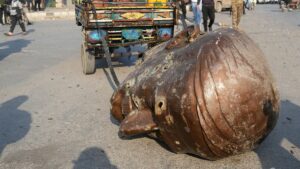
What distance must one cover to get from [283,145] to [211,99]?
1.43m

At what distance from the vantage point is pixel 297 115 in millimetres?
5602

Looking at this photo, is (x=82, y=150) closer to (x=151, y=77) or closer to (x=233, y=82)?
(x=151, y=77)

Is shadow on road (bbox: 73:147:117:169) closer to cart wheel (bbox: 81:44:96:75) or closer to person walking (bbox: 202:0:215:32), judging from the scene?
cart wheel (bbox: 81:44:96:75)

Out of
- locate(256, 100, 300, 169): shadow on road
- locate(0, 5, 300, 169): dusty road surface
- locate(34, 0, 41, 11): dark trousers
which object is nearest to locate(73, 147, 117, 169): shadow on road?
locate(0, 5, 300, 169): dusty road surface

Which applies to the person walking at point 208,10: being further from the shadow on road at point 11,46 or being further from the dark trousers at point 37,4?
the dark trousers at point 37,4

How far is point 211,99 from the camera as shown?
3.68 metres

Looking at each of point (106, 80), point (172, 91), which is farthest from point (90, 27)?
point (172, 91)

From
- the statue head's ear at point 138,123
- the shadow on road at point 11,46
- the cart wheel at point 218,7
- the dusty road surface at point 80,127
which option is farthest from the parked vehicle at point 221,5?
the statue head's ear at point 138,123

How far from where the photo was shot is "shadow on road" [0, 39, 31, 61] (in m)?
12.1

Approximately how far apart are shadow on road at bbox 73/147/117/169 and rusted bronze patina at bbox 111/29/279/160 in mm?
353

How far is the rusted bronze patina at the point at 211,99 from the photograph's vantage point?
370cm

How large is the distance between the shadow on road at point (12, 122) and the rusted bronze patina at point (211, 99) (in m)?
1.54

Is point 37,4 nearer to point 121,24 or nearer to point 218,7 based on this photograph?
point 218,7

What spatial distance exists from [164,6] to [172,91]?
4722 millimetres
